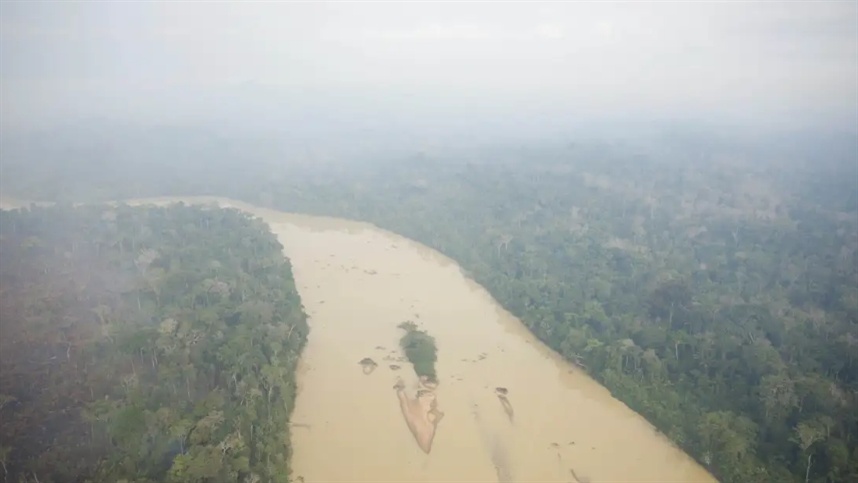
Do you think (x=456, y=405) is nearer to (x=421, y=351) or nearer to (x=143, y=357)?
(x=421, y=351)

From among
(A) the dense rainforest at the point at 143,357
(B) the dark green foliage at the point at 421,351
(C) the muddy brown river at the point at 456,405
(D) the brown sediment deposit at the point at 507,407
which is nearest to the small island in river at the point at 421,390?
(B) the dark green foliage at the point at 421,351

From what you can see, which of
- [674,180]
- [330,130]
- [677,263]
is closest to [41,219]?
[677,263]

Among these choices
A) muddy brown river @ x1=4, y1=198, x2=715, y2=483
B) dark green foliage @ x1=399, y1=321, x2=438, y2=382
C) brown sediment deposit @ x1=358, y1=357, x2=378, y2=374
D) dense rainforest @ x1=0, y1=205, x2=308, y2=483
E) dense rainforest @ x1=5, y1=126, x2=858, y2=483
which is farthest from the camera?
brown sediment deposit @ x1=358, y1=357, x2=378, y2=374

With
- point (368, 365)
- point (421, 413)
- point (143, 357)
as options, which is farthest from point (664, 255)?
point (143, 357)

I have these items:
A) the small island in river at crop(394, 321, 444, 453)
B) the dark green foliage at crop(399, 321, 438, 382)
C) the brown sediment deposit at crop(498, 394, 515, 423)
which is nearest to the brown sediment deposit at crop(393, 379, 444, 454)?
the small island in river at crop(394, 321, 444, 453)

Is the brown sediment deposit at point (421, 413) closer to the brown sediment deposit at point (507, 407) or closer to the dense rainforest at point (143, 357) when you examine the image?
the brown sediment deposit at point (507, 407)

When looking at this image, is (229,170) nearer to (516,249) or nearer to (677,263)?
(516,249)

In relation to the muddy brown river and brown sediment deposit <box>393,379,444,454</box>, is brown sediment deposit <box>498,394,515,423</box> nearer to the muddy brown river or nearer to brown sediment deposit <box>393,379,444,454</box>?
the muddy brown river
